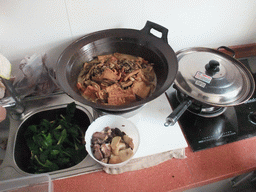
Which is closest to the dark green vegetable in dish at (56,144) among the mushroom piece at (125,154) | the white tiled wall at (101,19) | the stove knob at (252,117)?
the mushroom piece at (125,154)

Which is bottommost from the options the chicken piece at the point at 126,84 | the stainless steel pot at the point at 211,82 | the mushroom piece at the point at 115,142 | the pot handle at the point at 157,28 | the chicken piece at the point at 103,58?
the mushroom piece at the point at 115,142

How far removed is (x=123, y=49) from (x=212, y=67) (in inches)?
16.7

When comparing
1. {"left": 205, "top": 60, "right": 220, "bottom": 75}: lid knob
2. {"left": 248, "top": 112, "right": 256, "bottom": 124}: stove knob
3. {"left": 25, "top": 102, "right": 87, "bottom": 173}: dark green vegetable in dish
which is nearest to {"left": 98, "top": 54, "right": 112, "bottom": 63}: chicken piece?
{"left": 25, "top": 102, "right": 87, "bottom": 173}: dark green vegetable in dish

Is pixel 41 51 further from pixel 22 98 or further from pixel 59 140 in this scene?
pixel 59 140

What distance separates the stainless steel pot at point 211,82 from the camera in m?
0.83

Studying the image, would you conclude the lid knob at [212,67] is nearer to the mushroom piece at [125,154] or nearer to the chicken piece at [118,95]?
the chicken piece at [118,95]

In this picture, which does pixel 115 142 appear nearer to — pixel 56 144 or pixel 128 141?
pixel 128 141

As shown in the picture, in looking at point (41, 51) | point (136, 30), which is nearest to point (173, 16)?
point (136, 30)

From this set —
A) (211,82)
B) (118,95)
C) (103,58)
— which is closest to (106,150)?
(118,95)

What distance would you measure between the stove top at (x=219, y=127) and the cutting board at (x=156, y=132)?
5 centimetres

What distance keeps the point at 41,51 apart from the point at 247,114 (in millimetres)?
1082

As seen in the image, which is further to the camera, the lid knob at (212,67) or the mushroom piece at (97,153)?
the lid knob at (212,67)

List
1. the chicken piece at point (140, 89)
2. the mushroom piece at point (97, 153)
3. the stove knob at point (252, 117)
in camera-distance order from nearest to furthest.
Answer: the mushroom piece at point (97, 153), the chicken piece at point (140, 89), the stove knob at point (252, 117)

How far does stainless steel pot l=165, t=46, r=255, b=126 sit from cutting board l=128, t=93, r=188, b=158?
0.05m
